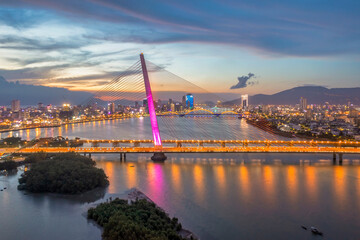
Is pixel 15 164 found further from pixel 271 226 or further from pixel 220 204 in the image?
pixel 271 226

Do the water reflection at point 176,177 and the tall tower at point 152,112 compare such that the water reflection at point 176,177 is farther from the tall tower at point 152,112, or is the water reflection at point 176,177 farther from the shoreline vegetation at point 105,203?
the shoreline vegetation at point 105,203

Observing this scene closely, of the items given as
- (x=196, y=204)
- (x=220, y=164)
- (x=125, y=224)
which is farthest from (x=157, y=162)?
(x=125, y=224)

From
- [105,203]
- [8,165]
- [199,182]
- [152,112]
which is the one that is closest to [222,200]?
[199,182]

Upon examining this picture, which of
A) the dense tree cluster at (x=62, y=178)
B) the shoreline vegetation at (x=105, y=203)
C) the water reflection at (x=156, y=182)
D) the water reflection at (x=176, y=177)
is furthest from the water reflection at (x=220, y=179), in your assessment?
the dense tree cluster at (x=62, y=178)

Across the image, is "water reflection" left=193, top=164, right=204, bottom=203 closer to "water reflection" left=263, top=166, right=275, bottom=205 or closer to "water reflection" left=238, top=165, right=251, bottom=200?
"water reflection" left=238, top=165, right=251, bottom=200

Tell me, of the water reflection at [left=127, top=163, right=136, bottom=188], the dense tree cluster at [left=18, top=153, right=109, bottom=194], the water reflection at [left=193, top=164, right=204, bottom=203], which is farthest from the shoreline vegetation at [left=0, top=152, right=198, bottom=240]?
the water reflection at [left=193, top=164, right=204, bottom=203]

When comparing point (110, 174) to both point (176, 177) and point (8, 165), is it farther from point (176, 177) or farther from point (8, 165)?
point (8, 165)
